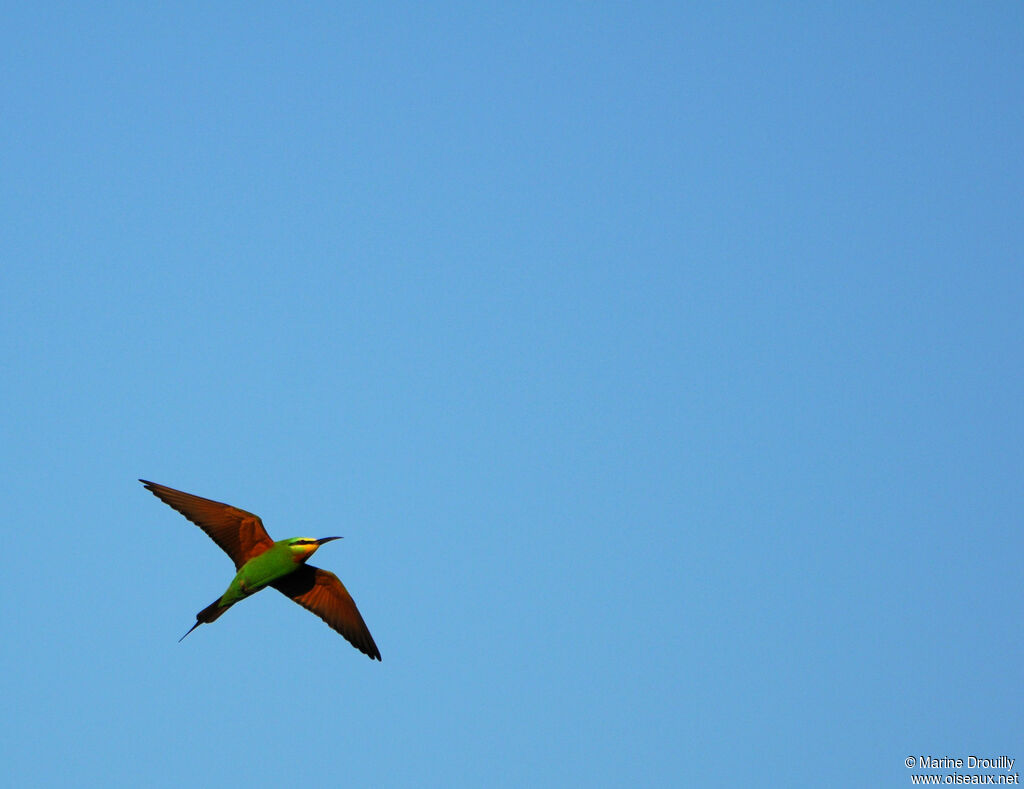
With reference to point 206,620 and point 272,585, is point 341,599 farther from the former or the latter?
point 206,620

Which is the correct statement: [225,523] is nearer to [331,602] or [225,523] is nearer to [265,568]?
[265,568]

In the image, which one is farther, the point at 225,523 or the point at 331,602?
the point at 331,602

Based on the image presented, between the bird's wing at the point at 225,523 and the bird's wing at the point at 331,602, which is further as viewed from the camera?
the bird's wing at the point at 331,602

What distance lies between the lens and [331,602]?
901 inches

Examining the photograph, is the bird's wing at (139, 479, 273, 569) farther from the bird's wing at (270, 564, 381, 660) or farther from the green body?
the bird's wing at (270, 564, 381, 660)

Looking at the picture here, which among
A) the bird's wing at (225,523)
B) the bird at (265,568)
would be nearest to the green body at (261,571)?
the bird at (265,568)

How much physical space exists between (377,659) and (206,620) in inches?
143

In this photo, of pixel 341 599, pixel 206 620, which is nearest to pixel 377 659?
pixel 341 599

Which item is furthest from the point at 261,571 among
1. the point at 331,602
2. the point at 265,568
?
the point at 331,602

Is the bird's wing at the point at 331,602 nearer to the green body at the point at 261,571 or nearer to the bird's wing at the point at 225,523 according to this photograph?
the bird's wing at the point at 225,523

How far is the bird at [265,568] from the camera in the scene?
20562 millimetres

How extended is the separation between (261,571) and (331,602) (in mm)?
2618

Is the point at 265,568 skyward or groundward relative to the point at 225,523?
groundward

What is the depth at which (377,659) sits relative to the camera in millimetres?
22422
